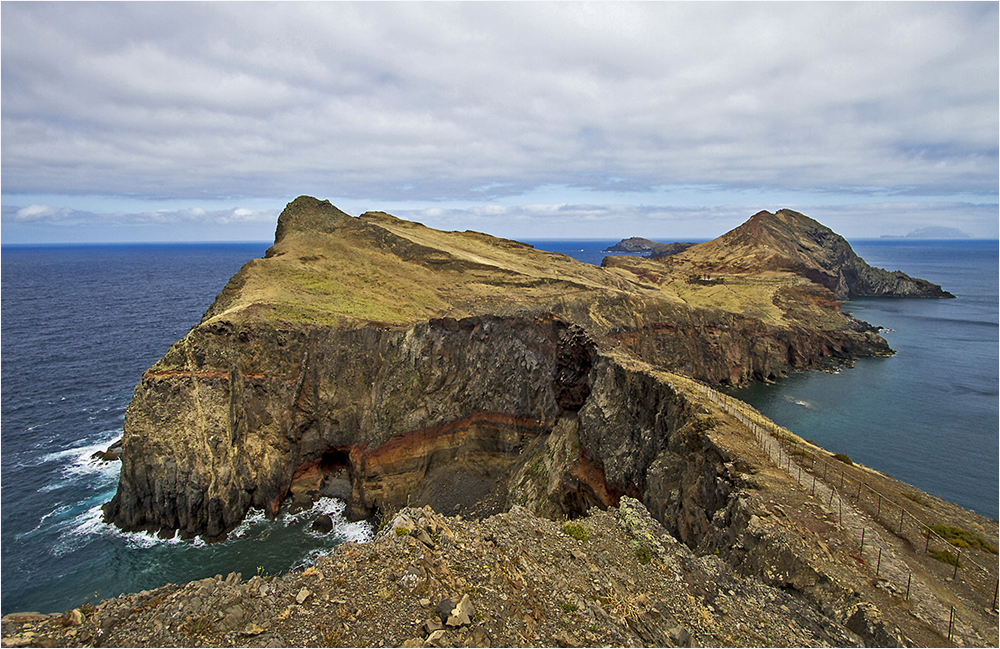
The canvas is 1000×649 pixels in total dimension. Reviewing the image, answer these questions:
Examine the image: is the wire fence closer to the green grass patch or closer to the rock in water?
the green grass patch

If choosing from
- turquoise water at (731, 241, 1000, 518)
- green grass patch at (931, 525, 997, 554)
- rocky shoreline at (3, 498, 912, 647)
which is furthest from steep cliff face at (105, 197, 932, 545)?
turquoise water at (731, 241, 1000, 518)

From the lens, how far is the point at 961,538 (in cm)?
1948

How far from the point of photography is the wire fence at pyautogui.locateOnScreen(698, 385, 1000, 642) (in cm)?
1625

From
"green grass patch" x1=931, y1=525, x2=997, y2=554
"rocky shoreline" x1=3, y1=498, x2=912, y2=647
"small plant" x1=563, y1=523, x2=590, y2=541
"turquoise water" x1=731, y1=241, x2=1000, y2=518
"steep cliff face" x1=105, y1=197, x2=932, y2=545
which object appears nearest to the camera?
"rocky shoreline" x1=3, y1=498, x2=912, y2=647

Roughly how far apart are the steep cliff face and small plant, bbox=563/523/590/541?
25.2ft

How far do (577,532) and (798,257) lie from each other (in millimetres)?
161773

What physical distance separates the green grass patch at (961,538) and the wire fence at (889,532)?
1.6 inches

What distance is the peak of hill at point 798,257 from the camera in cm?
14025

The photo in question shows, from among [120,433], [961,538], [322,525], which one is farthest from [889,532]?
[120,433]

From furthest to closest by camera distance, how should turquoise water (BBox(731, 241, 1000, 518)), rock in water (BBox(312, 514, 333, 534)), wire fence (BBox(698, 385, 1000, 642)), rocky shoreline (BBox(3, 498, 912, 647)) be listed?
turquoise water (BBox(731, 241, 1000, 518)) < rock in water (BBox(312, 514, 333, 534)) < wire fence (BBox(698, 385, 1000, 642)) < rocky shoreline (BBox(3, 498, 912, 647))

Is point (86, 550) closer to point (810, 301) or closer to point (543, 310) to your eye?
point (543, 310)

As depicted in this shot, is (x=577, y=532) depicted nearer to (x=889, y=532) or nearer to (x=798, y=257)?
(x=889, y=532)

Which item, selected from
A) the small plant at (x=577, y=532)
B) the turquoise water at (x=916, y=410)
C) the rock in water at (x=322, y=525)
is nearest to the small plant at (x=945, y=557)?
the small plant at (x=577, y=532)

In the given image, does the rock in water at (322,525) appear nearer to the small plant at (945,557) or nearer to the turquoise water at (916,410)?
the small plant at (945,557)
